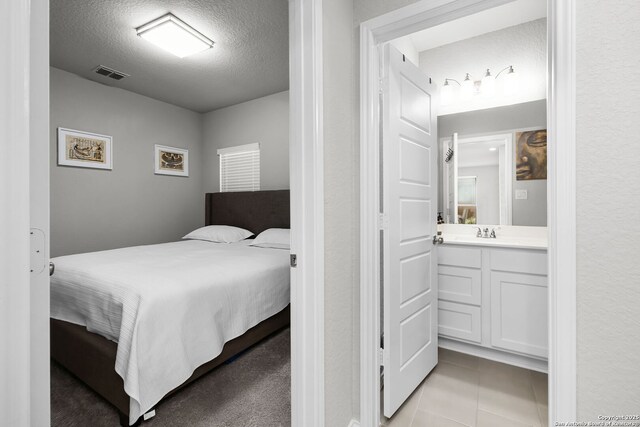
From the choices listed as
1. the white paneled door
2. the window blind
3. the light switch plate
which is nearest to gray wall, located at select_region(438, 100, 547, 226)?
the light switch plate

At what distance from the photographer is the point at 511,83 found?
2.59 metres

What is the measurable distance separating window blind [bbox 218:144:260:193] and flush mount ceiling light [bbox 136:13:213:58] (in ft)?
5.36

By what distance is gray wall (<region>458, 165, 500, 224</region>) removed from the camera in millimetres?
2711

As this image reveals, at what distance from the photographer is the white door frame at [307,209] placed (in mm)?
1271

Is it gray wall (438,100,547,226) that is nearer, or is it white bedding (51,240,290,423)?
white bedding (51,240,290,423)

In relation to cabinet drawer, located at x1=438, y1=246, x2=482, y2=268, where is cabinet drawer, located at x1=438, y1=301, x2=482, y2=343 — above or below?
below

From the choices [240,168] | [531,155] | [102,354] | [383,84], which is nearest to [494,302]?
[531,155]

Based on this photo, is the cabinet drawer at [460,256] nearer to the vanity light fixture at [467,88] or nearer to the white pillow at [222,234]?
the vanity light fixture at [467,88]

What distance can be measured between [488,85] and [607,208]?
206 centimetres

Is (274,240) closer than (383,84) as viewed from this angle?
No

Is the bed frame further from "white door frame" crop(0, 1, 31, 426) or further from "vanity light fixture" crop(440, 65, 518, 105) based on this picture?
"vanity light fixture" crop(440, 65, 518, 105)

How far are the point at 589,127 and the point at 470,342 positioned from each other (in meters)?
1.92

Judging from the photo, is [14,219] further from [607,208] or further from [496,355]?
[496,355]

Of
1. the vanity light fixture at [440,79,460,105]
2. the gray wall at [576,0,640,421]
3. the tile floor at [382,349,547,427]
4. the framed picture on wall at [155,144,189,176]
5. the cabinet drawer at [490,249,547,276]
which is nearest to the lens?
the gray wall at [576,0,640,421]
